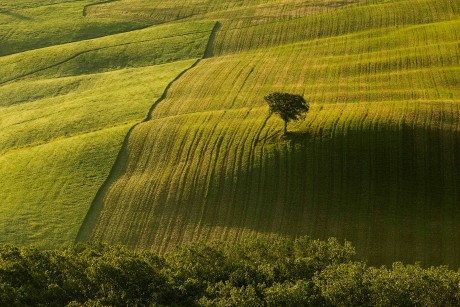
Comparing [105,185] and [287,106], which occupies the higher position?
[287,106]

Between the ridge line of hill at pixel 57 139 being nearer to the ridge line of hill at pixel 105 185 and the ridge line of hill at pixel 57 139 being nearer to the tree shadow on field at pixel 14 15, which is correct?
the ridge line of hill at pixel 105 185

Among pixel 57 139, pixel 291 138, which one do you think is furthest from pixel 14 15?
pixel 291 138

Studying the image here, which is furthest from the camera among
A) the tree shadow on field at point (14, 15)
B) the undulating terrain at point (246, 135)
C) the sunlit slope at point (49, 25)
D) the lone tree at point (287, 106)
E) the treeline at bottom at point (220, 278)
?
the tree shadow on field at point (14, 15)

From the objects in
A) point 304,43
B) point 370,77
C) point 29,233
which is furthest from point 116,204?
point 304,43

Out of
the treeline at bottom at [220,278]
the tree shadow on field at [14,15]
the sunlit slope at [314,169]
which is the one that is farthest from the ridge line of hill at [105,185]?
the tree shadow on field at [14,15]

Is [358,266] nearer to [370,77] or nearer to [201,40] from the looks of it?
[370,77]

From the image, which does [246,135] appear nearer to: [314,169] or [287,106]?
[287,106]

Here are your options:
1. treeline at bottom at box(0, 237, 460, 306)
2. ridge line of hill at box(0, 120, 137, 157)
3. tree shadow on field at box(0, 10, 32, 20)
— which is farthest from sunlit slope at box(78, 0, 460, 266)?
tree shadow on field at box(0, 10, 32, 20)
